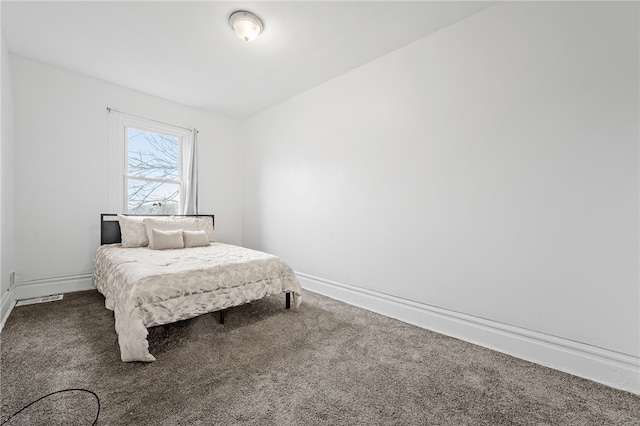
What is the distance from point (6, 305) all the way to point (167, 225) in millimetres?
1493

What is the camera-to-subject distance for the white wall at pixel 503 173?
5.39 feet

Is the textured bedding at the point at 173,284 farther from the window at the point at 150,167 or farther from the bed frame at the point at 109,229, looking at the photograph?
the window at the point at 150,167

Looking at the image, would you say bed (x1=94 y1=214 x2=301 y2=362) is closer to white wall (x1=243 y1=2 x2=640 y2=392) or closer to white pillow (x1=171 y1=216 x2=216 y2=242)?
white pillow (x1=171 y1=216 x2=216 y2=242)

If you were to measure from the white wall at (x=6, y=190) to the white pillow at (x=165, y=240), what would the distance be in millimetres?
1151

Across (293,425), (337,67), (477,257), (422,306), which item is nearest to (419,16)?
(337,67)

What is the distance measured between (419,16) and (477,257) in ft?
6.57

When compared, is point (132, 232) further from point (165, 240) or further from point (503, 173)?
point (503, 173)

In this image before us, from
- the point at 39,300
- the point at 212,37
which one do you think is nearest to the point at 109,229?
the point at 39,300

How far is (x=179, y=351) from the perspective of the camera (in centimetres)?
188

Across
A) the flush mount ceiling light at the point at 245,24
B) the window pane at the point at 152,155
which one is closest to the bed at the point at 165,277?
the window pane at the point at 152,155

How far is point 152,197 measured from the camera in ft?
12.9

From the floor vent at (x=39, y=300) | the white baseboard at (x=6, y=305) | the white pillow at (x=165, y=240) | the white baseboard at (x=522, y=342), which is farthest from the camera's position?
the white pillow at (x=165, y=240)

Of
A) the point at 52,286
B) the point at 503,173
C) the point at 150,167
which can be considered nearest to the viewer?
the point at 503,173

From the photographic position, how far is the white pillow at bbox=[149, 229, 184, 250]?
3100 millimetres
